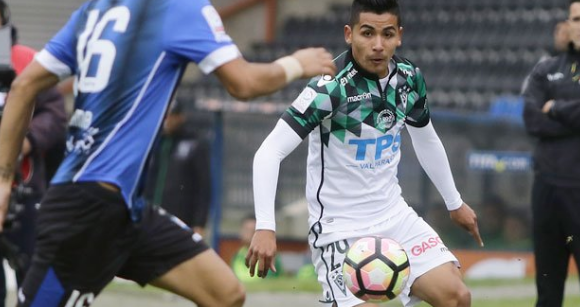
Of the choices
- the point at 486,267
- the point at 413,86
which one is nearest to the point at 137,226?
the point at 413,86

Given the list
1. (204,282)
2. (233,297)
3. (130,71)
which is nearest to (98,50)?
(130,71)

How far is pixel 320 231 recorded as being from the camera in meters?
6.57

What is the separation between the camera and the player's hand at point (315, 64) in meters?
5.20

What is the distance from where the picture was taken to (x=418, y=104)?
6762 mm

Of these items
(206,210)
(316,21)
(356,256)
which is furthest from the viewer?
(316,21)

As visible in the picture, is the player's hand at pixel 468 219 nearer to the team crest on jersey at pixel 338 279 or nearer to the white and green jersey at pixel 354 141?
the white and green jersey at pixel 354 141

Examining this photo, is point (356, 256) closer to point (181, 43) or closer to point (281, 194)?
point (181, 43)

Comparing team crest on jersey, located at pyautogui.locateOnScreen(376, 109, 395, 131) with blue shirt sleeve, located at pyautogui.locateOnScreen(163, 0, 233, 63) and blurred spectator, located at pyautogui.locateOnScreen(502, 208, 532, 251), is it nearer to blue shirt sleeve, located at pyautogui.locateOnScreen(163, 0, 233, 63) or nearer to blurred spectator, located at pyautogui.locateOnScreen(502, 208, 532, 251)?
blue shirt sleeve, located at pyautogui.locateOnScreen(163, 0, 233, 63)

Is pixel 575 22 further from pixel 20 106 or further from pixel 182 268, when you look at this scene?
pixel 20 106

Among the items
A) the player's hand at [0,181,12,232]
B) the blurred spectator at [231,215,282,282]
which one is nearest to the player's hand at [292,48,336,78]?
the player's hand at [0,181,12,232]

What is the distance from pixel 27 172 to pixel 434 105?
10.5 m

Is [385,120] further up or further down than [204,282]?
further up

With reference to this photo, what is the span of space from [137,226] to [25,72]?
32.3 inches

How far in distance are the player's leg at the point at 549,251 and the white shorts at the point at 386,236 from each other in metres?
1.97
